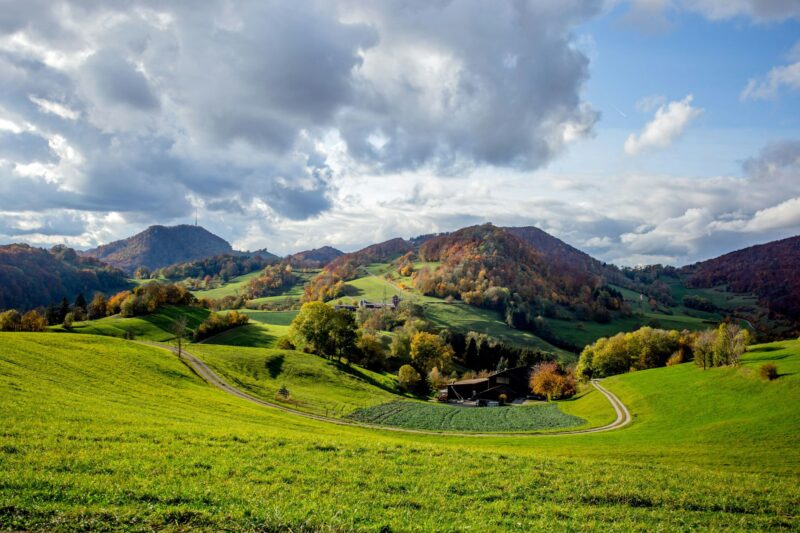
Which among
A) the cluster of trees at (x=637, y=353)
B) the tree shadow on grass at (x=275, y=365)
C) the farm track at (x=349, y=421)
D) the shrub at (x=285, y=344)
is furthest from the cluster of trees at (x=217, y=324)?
the cluster of trees at (x=637, y=353)

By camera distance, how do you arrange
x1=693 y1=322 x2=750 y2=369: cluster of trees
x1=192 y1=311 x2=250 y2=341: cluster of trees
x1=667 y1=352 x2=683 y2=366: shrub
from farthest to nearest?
x1=192 y1=311 x2=250 y2=341: cluster of trees → x1=667 y1=352 x2=683 y2=366: shrub → x1=693 y1=322 x2=750 y2=369: cluster of trees

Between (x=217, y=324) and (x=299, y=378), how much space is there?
186 ft

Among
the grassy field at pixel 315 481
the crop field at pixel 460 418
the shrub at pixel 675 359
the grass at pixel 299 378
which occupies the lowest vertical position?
the crop field at pixel 460 418

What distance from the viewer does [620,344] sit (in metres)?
114

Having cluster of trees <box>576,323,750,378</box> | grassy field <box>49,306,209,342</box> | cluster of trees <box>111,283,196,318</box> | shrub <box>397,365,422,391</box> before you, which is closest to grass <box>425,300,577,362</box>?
cluster of trees <box>576,323,750,378</box>

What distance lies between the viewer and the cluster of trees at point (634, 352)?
110 meters

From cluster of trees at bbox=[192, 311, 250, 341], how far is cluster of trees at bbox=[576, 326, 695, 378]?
102 m

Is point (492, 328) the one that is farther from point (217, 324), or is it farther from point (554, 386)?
point (217, 324)

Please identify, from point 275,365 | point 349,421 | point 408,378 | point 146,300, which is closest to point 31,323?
point 146,300

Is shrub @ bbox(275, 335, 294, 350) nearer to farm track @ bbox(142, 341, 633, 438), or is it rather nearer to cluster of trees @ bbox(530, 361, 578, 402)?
farm track @ bbox(142, 341, 633, 438)

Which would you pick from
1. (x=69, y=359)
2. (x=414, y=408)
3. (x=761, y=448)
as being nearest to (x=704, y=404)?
(x=761, y=448)

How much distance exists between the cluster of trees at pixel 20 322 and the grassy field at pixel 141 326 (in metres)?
3.77

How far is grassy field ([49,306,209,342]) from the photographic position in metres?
98.2

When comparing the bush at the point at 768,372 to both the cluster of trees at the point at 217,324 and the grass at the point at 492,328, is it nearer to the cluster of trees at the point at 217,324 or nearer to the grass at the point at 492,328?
the grass at the point at 492,328
